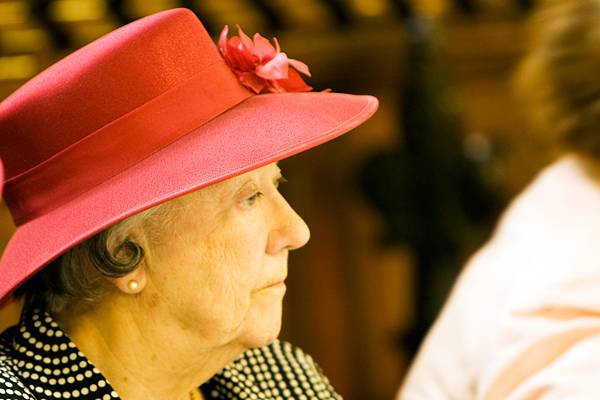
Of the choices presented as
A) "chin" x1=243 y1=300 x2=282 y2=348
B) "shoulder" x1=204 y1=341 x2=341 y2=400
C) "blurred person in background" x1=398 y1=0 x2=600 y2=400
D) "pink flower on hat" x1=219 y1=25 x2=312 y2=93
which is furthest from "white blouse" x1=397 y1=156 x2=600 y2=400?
"pink flower on hat" x1=219 y1=25 x2=312 y2=93

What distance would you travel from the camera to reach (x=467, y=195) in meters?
3.22

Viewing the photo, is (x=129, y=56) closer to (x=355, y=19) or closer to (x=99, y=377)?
(x=99, y=377)

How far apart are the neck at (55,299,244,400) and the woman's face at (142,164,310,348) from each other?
0.02 meters

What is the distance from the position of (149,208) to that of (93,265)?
0.40 ft

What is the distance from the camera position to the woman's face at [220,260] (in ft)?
4.77

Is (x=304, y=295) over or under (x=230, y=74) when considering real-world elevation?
under

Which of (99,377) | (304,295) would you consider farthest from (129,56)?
(304,295)

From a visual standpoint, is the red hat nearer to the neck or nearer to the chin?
the neck

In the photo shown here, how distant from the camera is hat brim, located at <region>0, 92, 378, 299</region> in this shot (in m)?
1.33

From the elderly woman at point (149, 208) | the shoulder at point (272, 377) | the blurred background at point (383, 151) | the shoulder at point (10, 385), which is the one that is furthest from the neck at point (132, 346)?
the blurred background at point (383, 151)

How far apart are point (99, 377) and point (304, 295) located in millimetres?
2142

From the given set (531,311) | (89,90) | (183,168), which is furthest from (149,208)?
(531,311)

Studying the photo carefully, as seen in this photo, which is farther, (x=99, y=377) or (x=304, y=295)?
(x=304, y=295)

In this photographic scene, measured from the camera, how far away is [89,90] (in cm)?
139
